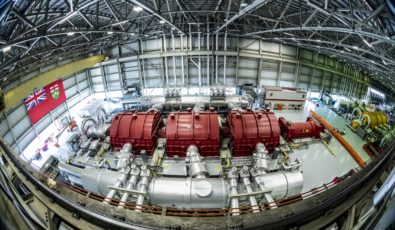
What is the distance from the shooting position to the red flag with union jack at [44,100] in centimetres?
1250

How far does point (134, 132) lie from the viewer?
29.3ft

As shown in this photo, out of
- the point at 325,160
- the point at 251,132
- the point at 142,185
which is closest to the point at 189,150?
the point at 142,185

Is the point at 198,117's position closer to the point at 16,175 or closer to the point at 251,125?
the point at 251,125

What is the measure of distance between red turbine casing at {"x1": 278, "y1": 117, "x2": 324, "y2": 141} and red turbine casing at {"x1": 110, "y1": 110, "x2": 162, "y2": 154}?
26.3 feet

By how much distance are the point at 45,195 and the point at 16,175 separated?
591mm

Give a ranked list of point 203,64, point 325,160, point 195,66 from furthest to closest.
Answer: point 195,66, point 203,64, point 325,160

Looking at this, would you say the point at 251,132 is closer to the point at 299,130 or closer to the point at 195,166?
the point at 195,166

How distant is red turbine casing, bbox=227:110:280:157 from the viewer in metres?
8.54

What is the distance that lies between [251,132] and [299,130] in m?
3.77

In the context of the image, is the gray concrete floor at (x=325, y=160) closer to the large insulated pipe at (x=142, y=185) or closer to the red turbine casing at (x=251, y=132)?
the red turbine casing at (x=251, y=132)

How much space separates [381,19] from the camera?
21.1 ft

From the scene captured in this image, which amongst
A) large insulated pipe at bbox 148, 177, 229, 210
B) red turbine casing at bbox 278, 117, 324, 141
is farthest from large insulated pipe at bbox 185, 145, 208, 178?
red turbine casing at bbox 278, 117, 324, 141

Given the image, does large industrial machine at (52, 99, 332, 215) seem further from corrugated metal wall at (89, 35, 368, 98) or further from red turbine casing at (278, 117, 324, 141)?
corrugated metal wall at (89, 35, 368, 98)

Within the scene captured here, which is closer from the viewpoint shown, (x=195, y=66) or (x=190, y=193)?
(x=190, y=193)
